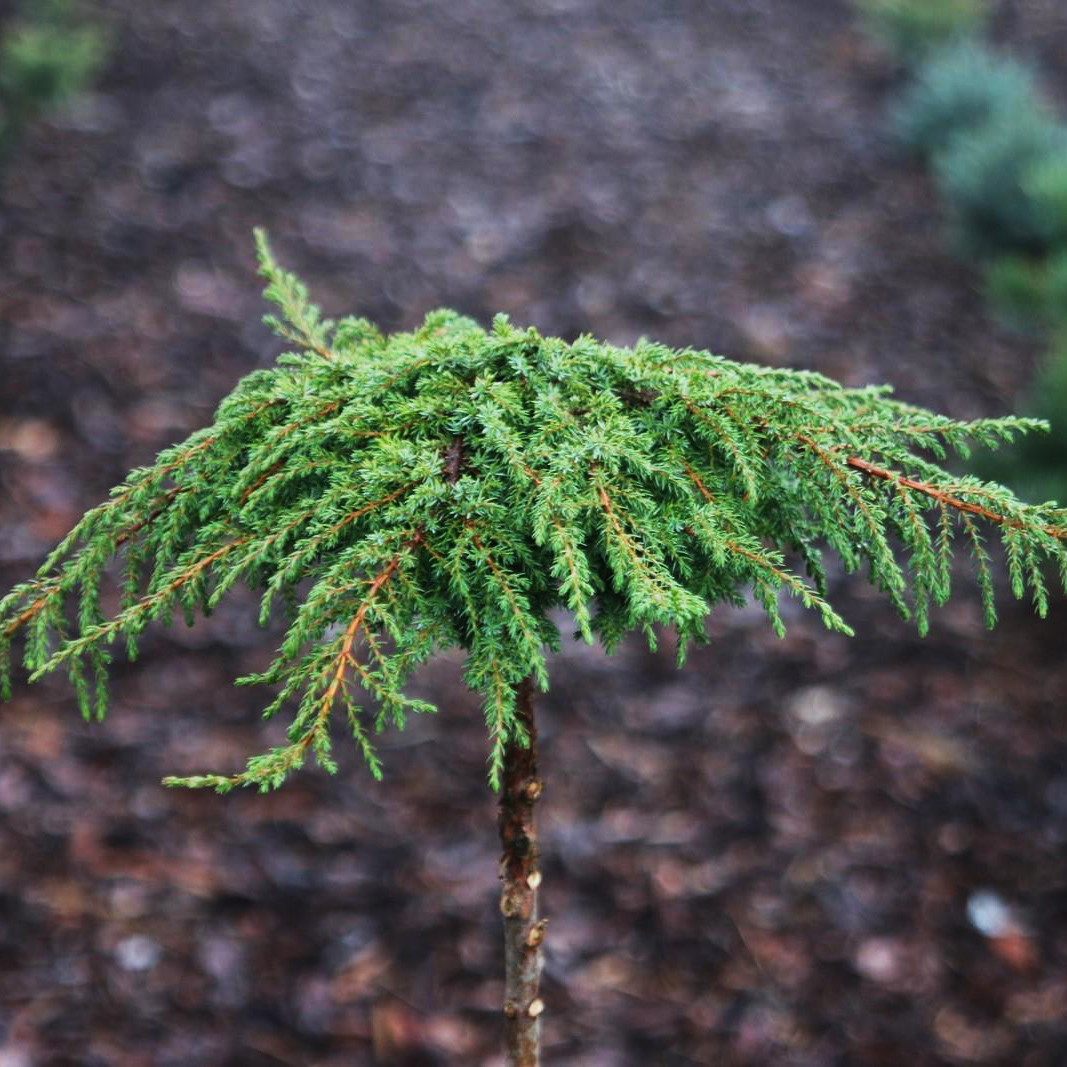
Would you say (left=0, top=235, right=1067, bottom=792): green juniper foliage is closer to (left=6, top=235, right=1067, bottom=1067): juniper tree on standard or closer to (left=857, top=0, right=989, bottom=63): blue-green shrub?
→ (left=6, top=235, right=1067, bottom=1067): juniper tree on standard

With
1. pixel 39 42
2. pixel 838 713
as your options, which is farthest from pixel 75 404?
pixel 838 713

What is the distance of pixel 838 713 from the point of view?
130 inches

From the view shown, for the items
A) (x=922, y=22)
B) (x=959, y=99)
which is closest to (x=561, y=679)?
(x=959, y=99)

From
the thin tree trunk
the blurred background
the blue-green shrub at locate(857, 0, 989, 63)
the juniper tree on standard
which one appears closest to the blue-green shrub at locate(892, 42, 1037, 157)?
the blurred background

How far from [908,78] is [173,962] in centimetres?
680

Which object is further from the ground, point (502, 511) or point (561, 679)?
point (561, 679)

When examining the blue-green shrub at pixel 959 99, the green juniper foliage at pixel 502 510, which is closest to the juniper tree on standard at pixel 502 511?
the green juniper foliage at pixel 502 510

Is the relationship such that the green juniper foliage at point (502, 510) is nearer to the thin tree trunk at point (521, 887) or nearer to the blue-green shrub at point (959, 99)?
the thin tree trunk at point (521, 887)

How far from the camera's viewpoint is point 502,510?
3.94ft

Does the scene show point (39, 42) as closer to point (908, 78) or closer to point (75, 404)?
point (75, 404)

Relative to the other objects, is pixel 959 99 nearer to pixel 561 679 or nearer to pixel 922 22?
pixel 922 22

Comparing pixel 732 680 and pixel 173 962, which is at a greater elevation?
pixel 732 680

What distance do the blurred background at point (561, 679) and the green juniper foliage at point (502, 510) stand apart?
162cm

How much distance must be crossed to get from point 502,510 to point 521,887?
2.13ft
